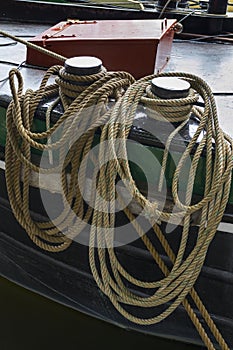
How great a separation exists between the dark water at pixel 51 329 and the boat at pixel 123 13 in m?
1.75

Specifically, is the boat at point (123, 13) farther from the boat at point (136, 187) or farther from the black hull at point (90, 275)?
the black hull at point (90, 275)

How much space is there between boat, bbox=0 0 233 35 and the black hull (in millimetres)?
1512

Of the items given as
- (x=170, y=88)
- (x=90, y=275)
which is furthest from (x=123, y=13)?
(x=90, y=275)

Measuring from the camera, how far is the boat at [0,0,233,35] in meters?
3.08

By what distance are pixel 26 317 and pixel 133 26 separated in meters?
1.56

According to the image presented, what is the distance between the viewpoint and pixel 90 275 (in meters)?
2.04

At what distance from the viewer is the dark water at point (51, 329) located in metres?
2.29

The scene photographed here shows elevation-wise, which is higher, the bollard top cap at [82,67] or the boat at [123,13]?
the boat at [123,13]

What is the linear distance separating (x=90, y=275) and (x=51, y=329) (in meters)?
0.55

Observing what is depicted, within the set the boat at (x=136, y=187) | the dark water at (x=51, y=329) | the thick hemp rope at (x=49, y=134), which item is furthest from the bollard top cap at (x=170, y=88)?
the dark water at (x=51, y=329)

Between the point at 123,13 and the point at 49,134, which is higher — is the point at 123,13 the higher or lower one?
the higher one

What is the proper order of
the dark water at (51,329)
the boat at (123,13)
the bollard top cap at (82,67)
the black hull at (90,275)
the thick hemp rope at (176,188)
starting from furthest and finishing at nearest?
the boat at (123,13) → the dark water at (51,329) → the black hull at (90,275) → the bollard top cap at (82,67) → the thick hemp rope at (176,188)

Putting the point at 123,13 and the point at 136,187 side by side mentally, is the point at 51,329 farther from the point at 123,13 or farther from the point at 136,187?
the point at 123,13

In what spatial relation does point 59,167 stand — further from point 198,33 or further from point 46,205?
point 198,33
